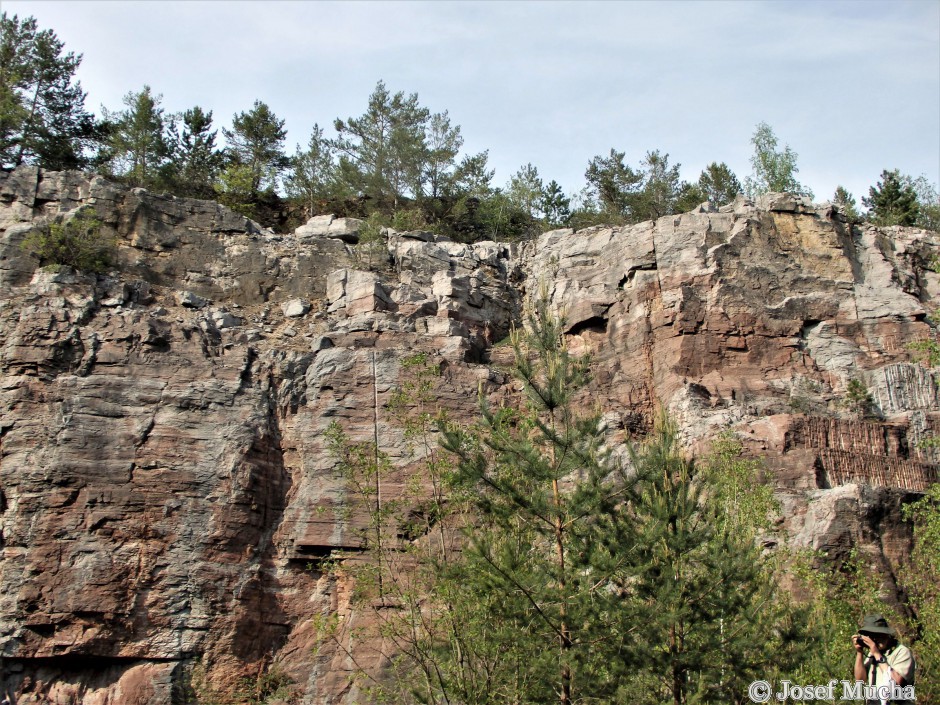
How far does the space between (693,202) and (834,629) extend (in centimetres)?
2772

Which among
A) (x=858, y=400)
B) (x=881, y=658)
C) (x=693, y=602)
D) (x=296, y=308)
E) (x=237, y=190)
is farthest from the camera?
(x=237, y=190)

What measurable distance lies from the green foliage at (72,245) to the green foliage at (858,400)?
906 inches

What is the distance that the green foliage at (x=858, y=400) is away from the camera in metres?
27.0

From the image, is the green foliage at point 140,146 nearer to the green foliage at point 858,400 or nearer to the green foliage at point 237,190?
the green foliage at point 237,190

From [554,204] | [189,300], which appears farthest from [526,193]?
[189,300]

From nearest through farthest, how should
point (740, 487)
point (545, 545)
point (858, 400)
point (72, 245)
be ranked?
point (545, 545) < point (740, 487) < point (858, 400) < point (72, 245)

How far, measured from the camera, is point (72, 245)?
28812 millimetres

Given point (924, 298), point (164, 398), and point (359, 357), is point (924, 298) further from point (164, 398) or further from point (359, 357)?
point (164, 398)

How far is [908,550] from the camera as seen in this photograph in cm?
2270

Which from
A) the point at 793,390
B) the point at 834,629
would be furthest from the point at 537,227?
the point at 834,629

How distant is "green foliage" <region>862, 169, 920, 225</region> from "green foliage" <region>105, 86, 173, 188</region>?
3136 centimetres

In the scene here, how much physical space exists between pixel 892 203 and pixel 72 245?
36227 mm

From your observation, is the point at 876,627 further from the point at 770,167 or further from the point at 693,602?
the point at 770,167

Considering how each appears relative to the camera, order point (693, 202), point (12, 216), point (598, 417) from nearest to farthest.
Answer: point (598, 417) < point (12, 216) < point (693, 202)
